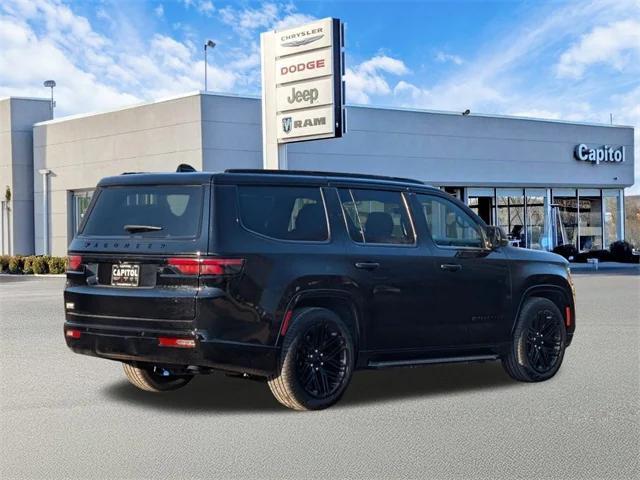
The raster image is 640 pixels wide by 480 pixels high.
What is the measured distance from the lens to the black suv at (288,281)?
6.67 metres

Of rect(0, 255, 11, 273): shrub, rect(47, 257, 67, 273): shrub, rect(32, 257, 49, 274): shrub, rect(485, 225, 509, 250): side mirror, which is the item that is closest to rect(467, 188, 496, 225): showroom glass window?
rect(47, 257, 67, 273): shrub

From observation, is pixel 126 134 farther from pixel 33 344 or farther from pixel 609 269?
pixel 33 344

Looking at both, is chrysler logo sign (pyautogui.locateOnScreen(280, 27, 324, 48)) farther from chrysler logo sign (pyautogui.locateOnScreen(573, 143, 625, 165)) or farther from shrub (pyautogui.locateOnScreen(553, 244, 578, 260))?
chrysler logo sign (pyautogui.locateOnScreen(573, 143, 625, 165))

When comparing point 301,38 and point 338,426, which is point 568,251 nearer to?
point 301,38

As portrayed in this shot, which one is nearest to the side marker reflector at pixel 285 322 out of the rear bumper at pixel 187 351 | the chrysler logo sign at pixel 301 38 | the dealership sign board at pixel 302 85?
the rear bumper at pixel 187 351

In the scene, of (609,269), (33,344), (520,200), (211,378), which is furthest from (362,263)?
(520,200)

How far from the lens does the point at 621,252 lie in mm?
38156

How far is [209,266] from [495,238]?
123 inches

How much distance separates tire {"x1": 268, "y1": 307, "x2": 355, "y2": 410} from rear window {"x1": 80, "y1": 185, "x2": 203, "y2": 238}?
1.18 meters

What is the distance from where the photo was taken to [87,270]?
7.26 metres

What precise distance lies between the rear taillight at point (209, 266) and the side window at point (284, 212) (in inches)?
15.9

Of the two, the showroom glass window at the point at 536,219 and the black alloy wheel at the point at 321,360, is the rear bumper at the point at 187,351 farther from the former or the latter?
the showroom glass window at the point at 536,219

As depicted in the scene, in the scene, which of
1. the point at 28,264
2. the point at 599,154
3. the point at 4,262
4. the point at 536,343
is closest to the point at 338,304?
the point at 536,343

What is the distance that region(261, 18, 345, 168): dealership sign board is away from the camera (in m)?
25.8
